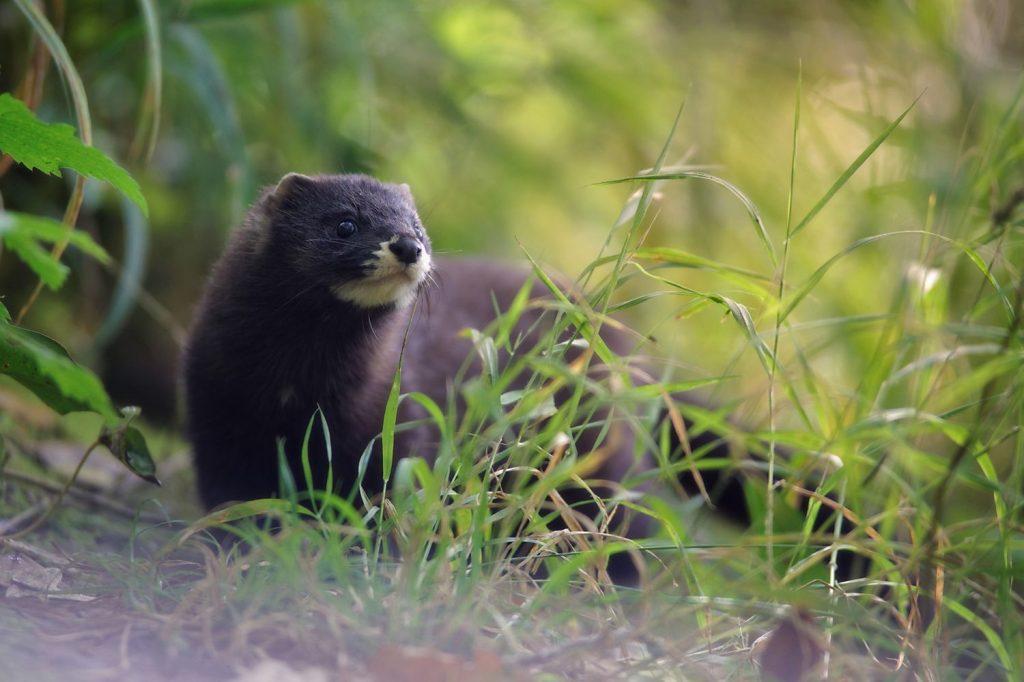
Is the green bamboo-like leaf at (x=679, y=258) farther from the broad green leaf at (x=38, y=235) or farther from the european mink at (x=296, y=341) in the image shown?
the broad green leaf at (x=38, y=235)

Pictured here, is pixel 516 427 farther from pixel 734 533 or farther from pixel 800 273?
pixel 800 273

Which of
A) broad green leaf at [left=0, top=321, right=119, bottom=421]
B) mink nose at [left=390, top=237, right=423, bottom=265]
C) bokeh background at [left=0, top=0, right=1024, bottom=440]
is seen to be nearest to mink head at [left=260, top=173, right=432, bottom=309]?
mink nose at [left=390, top=237, right=423, bottom=265]

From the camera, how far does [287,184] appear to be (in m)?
2.32

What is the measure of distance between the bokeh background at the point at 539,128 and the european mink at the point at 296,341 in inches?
19.3

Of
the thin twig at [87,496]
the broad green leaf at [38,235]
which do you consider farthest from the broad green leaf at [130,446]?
the broad green leaf at [38,235]

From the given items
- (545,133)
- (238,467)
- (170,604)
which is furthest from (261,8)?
(545,133)

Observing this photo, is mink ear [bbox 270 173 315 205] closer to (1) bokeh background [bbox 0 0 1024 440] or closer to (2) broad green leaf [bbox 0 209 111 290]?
(1) bokeh background [bbox 0 0 1024 440]

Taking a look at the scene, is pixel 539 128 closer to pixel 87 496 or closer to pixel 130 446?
pixel 87 496

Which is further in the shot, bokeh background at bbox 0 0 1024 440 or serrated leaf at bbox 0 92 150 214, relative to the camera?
bokeh background at bbox 0 0 1024 440

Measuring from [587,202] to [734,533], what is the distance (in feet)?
6.19

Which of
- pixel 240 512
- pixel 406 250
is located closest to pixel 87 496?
pixel 240 512

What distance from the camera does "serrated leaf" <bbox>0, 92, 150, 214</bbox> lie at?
1583 mm

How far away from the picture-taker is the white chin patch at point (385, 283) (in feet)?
6.82

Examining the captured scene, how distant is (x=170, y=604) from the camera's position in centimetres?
160
